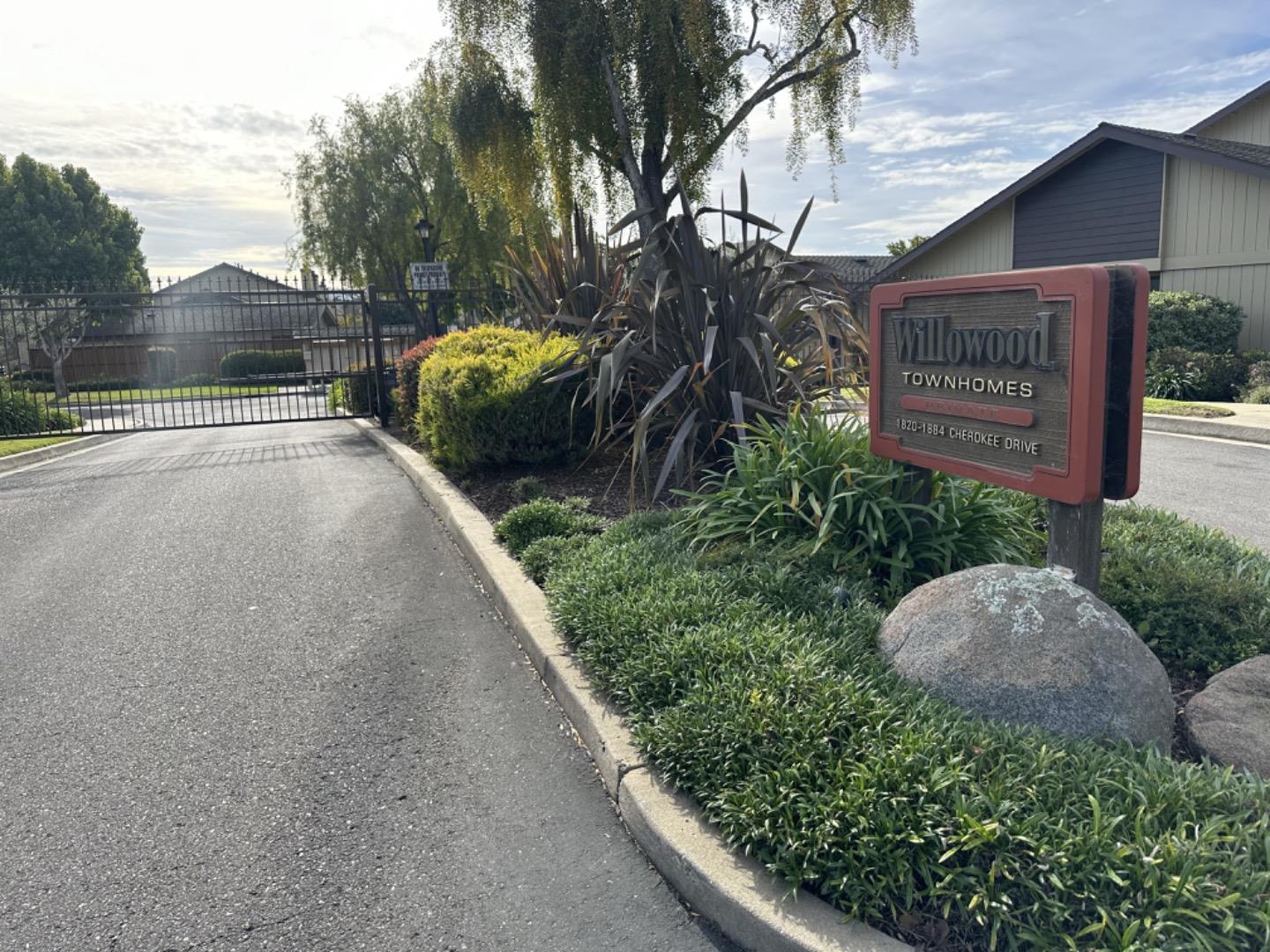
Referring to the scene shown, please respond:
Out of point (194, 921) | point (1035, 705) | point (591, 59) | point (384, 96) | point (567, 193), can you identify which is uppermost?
point (384, 96)

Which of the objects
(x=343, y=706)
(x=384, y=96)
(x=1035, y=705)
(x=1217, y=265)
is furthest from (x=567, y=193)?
(x=384, y=96)

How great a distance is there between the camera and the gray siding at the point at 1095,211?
18938 mm

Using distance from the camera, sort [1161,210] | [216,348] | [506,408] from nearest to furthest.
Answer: [506,408] < [1161,210] < [216,348]

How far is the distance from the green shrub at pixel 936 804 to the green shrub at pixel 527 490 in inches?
139

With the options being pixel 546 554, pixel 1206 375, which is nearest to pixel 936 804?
pixel 546 554


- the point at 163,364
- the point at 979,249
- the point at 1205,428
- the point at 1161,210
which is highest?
the point at 1161,210

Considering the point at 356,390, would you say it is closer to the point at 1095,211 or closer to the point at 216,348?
the point at 216,348

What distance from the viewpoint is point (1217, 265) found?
58.4 ft

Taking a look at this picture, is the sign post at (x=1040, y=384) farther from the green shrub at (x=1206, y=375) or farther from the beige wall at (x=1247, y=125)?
the beige wall at (x=1247, y=125)

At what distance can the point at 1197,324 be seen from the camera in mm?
16953

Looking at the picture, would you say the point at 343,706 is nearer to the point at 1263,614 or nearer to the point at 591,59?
the point at 1263,614

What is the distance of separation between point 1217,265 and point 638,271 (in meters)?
16.3

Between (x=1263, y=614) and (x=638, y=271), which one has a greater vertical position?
(x=638, y=271)

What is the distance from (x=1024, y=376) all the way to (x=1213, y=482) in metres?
6.42
